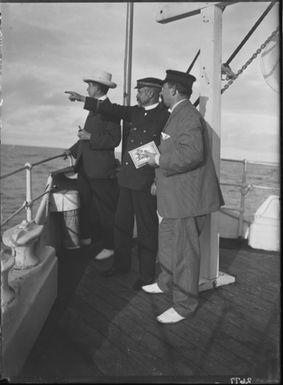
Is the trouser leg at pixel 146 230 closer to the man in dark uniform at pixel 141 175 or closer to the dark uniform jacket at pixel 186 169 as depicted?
the man in dark uniform at pixel 141 175

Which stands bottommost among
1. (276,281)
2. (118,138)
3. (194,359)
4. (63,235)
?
(194,359)

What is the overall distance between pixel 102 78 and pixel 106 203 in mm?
1115

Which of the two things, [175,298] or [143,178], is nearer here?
[175,298]

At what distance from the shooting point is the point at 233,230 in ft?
14.9

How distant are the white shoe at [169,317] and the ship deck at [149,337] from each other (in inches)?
1.3

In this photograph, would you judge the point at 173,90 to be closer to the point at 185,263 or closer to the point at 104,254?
the point at 185,263

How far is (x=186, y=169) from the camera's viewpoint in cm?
235

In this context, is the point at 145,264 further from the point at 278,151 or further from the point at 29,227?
the point at 278,151

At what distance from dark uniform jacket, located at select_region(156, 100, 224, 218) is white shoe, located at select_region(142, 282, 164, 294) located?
2.21 feet

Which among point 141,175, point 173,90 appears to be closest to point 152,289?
point 141,175

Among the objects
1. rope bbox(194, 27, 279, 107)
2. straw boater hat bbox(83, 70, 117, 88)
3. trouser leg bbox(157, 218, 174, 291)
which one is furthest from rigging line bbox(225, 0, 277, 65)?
trouser leg bbox(157, 218, 174, 291)

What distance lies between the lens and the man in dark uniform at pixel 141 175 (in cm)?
286

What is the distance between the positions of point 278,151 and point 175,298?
1.13 metres

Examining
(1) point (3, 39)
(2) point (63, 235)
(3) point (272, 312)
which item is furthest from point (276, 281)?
(1) point (3, 39)
